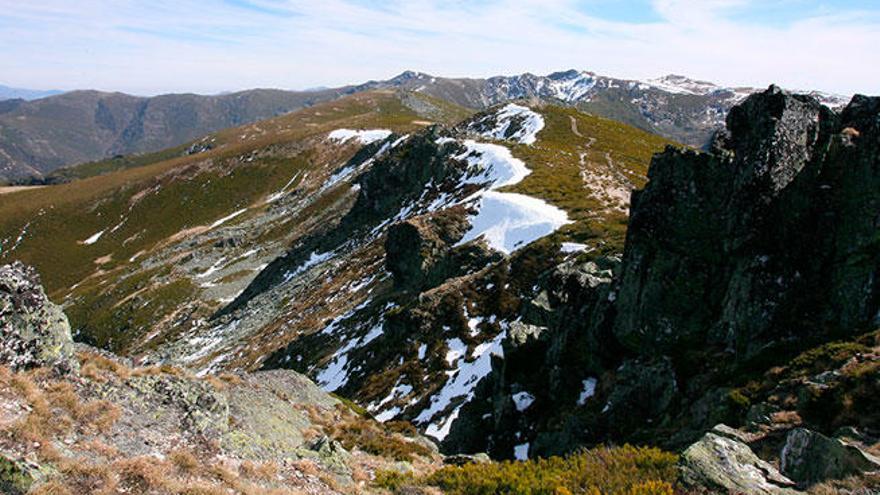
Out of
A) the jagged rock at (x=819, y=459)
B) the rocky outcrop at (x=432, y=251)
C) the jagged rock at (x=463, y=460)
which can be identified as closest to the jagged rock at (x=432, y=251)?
the rocky outcrop at (x=432, y=251)

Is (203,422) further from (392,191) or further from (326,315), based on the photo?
(392,191)

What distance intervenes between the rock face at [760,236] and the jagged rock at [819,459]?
20.7 ft

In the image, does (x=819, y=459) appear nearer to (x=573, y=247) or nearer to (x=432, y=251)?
(x=573, y=247)

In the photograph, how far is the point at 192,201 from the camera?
16038 centimetres

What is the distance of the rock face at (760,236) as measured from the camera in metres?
17.0

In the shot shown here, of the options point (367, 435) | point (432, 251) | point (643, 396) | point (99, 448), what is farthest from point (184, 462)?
point (432, 251)

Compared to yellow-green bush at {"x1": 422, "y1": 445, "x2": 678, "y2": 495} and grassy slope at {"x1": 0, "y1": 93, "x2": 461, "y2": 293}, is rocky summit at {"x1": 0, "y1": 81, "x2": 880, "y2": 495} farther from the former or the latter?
grassy slope at {"x1": 0, "y1": 93, "x2": 461, "y2": 293}

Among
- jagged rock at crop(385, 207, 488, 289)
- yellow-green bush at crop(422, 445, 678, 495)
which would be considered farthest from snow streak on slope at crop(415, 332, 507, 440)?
yellow-green bush at crop(422, 445, 678, 495)

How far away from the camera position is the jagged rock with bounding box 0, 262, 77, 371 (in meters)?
11.7

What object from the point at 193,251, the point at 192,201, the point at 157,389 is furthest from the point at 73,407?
the point at 192,201

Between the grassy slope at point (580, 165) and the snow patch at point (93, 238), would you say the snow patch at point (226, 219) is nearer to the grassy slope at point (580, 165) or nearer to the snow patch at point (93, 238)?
the snow patch at point (93, 238)

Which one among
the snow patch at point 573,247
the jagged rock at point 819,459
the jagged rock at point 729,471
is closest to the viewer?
the jagged rock at point 819,459

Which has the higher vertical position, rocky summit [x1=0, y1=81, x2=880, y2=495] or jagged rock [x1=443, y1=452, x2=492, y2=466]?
rocky summit [x1=0, y1=81, x2=880, y2=495]

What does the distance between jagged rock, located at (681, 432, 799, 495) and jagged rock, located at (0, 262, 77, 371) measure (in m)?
15.4
